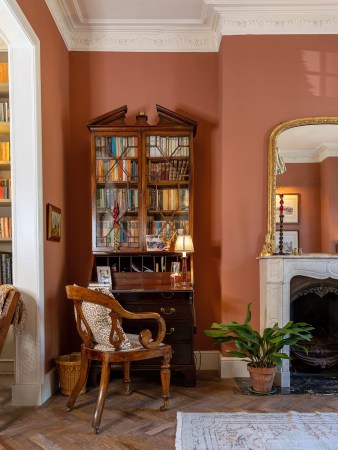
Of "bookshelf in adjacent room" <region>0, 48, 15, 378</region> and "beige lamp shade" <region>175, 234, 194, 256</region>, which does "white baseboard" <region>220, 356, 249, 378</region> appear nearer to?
"beige lamp shade" <region>175, 234, 194, 256</region>

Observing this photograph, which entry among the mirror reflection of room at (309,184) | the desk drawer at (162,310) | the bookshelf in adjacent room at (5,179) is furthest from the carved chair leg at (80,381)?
the mirror reflection of room at (309,184)

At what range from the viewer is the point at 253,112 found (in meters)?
4.27

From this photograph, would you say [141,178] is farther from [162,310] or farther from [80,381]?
[80,381]

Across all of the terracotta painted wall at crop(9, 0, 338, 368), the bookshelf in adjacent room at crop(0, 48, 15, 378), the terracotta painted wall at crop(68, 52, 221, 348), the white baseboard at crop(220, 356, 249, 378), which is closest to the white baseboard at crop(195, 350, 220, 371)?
the terracotta painted wall at crop(9, 0, 338, 368)

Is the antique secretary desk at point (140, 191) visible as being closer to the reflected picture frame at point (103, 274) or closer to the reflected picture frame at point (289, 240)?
the reflected picture frame at point (103, 274)

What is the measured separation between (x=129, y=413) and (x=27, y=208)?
166cm

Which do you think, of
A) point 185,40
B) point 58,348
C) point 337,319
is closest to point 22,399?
point 58,348

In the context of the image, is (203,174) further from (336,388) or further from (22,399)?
(22,399)

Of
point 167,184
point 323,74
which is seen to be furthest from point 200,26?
point 167,184

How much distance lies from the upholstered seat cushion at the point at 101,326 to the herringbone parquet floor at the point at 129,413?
0.48 m

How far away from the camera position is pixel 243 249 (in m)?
4.22

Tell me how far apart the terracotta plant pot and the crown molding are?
2997mm

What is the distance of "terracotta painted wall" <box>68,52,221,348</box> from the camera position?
4.58 meters

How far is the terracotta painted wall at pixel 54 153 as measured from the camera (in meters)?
3.65
